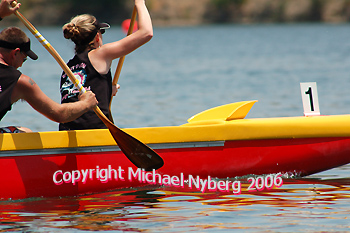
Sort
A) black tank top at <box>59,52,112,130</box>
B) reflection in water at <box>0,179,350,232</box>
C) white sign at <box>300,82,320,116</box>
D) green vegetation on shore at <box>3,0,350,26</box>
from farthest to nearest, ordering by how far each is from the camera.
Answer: green vegetation on shore at <box>3,0,350,26</box> → white sign at <box>300,82,320,116</box> → black tank top at <box>59,52,112,130</box> → reflection in water at <box>0,179,350,232</box>

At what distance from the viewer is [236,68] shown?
24234mm

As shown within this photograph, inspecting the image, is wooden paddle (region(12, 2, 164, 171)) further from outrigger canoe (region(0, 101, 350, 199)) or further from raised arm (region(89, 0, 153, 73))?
raised arm (region(89, 0, 153, 73))

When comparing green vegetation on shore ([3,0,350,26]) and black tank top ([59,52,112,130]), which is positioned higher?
green vegetation on shore ([3,0,350,26])

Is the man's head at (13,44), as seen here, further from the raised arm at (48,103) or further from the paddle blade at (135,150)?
the paddle blade at (135,150)

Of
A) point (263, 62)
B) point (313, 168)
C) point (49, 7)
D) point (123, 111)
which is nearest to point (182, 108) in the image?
point (123, 111)

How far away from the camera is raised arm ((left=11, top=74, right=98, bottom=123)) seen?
550 cm

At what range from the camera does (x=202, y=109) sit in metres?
13.9

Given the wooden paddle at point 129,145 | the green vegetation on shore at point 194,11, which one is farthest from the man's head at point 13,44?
the green vegetation on shore at point 194,11

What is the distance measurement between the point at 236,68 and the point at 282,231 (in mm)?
19443

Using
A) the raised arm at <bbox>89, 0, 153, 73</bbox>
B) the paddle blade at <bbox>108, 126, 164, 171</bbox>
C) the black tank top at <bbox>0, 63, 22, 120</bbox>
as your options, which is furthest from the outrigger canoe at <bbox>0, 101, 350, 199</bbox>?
the raised arm at <bbox>89, 0, 153, 73</bbox>

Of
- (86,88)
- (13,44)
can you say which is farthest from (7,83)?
(86,88)

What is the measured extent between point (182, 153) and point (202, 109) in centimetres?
745

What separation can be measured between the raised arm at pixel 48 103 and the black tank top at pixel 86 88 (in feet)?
0.85

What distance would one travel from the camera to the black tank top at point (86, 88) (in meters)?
6.01
